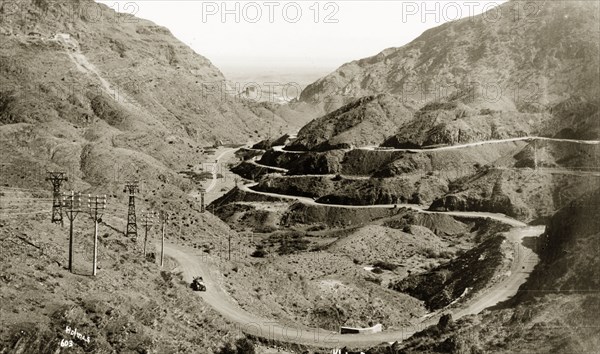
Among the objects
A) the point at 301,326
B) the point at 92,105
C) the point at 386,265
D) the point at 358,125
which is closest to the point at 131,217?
the point at 301,326

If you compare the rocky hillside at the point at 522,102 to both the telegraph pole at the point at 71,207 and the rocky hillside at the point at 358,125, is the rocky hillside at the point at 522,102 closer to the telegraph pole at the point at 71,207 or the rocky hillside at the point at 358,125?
the rocky hillside at the point at 358,125

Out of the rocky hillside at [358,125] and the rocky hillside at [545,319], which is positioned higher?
the rocky hillside at [358,125]

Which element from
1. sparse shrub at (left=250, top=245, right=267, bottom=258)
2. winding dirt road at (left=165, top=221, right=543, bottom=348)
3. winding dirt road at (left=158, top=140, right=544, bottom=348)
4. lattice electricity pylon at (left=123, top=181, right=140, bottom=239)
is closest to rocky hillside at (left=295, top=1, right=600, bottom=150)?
sparse shrub at (left=250, top=245, right=267, bottom=258)

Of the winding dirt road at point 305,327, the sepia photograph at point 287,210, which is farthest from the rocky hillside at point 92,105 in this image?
the winding dirt road at point 305,327

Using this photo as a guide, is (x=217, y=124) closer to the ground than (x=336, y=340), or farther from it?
farther from it

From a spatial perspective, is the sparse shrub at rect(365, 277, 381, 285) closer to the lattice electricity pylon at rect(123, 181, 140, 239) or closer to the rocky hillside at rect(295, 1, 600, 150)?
the lattice electricity pylon at rect(123, 181, 140, 239)

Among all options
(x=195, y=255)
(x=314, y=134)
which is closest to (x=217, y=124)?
(x=314, y=134)

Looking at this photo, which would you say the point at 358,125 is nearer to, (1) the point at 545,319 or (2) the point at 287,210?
(2) the point at 287,210

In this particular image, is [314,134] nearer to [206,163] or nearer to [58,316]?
[206,163]
